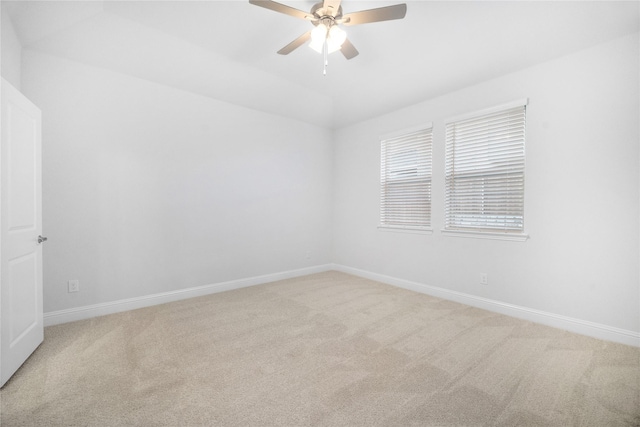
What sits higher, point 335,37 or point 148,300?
point 335,37

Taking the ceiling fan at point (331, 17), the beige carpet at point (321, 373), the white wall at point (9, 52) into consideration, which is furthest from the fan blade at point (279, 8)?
the beige carpet at point (321, 373)

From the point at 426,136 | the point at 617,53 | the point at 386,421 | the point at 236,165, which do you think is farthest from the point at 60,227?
the point at 617,53

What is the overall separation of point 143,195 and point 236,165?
127cm

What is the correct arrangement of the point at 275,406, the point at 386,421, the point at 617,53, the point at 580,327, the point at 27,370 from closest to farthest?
the point at 386,421
the point at 275,406
the point at 27,370
the point at 617,53
the point at 580,327

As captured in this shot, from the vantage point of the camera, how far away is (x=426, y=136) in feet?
12.9

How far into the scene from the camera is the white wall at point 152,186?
2.86 m

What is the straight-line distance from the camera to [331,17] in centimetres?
220

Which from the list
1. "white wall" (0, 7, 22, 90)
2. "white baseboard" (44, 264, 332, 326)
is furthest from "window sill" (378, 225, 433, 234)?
"white wall" (0, 7, 22, 90)

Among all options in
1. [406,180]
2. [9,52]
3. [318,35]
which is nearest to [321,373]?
[318,35]

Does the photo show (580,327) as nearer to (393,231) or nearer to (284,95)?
(393,231)

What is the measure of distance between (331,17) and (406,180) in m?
2.57

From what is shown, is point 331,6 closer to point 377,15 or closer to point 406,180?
point 377,15

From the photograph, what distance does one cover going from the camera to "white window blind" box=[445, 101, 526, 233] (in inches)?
121

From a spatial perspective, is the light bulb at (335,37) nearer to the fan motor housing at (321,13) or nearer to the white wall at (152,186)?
the fan motor housing at (321,13)
